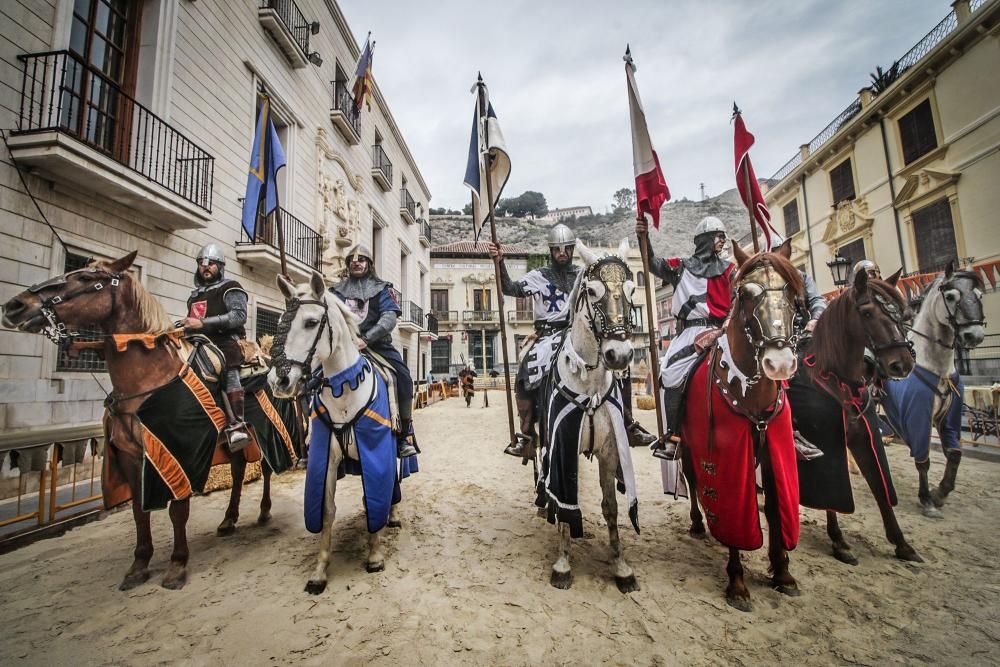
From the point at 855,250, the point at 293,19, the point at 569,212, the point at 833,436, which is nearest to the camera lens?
the point at 833,436

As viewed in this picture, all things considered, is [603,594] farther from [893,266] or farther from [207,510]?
[893,266]

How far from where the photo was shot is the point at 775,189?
17.3 metres

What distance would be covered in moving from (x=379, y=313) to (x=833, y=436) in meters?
3.72

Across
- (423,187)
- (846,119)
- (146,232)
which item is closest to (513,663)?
(146,232)

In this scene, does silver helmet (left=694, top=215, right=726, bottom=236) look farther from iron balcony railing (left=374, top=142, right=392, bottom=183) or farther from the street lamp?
iron balcony railing (left=374, top=142, right=392, bottom=183)

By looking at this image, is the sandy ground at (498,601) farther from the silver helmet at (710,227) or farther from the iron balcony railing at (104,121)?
the iron balcony railing at (104,121)

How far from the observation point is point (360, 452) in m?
2.68

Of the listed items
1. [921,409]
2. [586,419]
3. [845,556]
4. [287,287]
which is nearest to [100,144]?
[287,287]

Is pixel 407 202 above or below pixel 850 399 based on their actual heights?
above

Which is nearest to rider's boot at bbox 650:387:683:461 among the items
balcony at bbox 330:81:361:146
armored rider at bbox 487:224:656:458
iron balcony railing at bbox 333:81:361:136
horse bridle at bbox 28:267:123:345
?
armored rider at bbox 487:224:656:458

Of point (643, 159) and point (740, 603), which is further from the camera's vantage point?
point (643, 159)

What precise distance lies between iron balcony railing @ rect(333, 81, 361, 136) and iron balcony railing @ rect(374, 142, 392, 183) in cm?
239

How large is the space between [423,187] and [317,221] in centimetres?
1334

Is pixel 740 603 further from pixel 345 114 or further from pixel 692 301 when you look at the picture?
pixel 345 114
